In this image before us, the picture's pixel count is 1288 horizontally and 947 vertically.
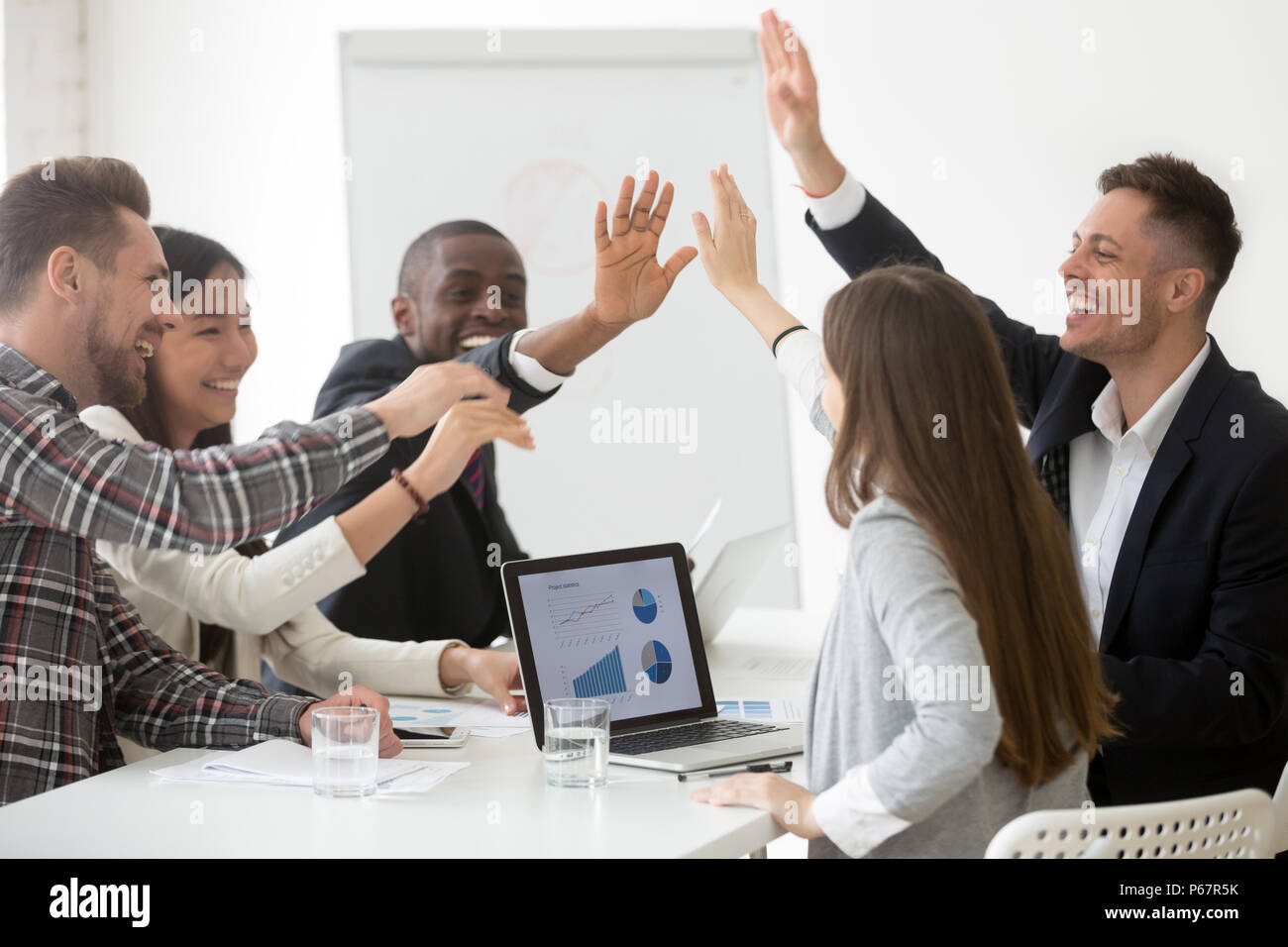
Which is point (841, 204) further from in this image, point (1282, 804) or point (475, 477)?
point (1282, 804)

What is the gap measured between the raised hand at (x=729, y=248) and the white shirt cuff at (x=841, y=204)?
0.62 ft

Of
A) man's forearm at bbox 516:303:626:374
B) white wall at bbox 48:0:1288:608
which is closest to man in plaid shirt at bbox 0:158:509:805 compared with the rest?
man's forearm at bbox 516:303:626:374

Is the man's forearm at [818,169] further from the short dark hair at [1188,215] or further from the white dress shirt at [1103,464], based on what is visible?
the short dark hair at [1188,215]

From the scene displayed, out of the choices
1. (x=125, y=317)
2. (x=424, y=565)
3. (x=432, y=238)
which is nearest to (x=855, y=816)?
(x=125, y=317)

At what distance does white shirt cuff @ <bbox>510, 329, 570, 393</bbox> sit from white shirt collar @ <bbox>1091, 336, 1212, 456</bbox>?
99cm

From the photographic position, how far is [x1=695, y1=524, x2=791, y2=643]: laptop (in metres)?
2.36

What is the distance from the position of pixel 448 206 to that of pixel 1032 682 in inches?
122

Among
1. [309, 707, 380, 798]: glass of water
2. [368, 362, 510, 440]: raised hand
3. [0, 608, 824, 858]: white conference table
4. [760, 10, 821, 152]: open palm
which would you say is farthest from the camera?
[760, 10, 821, 152]: open palm

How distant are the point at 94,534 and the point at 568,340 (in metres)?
1.04

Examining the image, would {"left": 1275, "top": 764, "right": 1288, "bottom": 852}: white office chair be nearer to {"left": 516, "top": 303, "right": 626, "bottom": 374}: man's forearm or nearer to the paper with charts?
the paper with charts

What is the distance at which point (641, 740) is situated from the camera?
1.62 meters

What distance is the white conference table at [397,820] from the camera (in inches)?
48.7

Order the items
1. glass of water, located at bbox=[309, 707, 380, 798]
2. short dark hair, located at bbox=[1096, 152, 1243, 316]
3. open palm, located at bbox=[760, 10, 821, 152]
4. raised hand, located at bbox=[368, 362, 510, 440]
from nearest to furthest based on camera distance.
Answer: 1. glass of water, located at bbox=[309, 707, 380, 798]
2. raised hand, located at bbox=[368, 362, 510, 440]
3. open palm, located at bbox=[760, 10, 821, 152]
4. short dark hair, located at bbox=[1096, 152, 1243, 316]

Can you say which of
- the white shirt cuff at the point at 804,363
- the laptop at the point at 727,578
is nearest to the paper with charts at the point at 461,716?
the laptop at the point at 727,578
